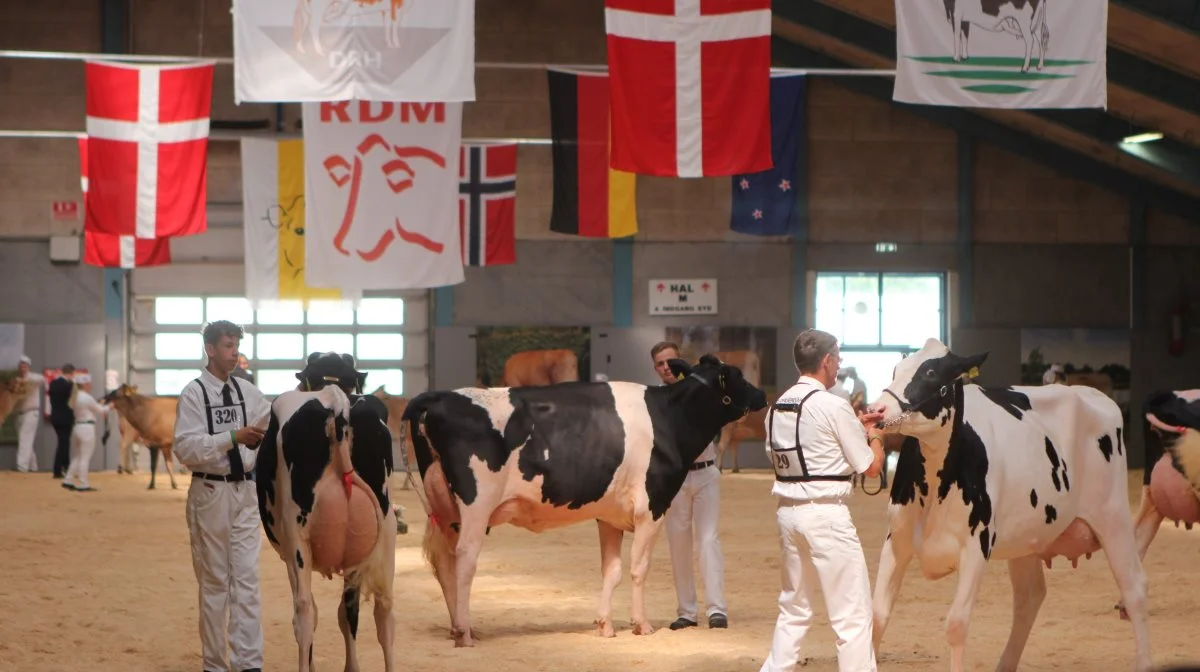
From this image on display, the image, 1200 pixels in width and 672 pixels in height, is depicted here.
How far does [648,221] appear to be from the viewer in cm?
2848

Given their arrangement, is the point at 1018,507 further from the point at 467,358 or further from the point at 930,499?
the point at 467,358

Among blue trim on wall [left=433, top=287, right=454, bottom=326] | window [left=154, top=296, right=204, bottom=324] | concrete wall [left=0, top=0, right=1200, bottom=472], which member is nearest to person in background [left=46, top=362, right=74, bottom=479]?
window [left=154, top=296, right=204, bottom=324]

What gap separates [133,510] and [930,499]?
14.6 m

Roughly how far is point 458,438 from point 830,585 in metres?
3.39

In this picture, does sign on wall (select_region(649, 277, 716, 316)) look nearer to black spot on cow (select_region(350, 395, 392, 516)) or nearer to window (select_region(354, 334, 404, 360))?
window (select_region(354, 334, 404, 360))

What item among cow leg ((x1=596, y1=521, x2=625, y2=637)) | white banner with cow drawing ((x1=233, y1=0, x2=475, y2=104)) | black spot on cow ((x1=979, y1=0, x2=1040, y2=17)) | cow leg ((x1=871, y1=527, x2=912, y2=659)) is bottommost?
cow leg ((x1=596, y1=521, x2=625, y2=637))

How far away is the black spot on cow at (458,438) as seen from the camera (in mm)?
9336

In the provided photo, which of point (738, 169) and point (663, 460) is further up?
point (738, 169)

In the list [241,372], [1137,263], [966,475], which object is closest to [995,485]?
[966,475]

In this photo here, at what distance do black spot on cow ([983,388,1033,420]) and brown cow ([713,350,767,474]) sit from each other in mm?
17851

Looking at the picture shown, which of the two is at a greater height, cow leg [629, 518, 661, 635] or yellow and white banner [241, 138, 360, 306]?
yellow and white banner [241, 138, 360, 306]

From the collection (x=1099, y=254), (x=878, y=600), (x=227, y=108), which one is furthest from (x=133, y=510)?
(x=1099, y=254)

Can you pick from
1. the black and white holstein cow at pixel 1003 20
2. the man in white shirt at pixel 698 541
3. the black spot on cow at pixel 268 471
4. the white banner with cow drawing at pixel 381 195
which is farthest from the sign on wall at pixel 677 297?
the black spot on cow at pixel 268 471

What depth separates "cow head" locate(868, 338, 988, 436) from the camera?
709 centimetres
